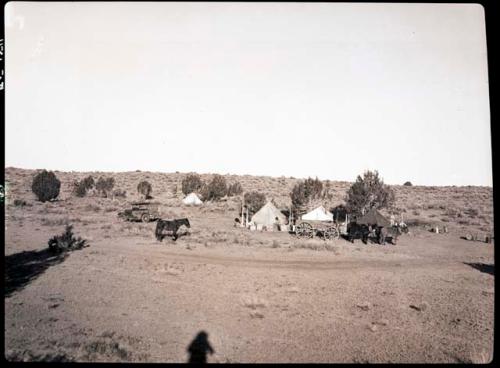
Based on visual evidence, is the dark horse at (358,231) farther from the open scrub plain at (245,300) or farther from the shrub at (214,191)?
the shrub at (214,191)

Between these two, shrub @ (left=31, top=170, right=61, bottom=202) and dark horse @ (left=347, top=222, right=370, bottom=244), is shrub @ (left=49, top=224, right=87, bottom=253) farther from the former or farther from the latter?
shrub @ (left=31, top=170, right=61, bottom=202)

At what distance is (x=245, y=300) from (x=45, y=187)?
3468 centimetres

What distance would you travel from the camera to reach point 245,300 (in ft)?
34.2

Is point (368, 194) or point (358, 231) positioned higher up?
point (368, 194)

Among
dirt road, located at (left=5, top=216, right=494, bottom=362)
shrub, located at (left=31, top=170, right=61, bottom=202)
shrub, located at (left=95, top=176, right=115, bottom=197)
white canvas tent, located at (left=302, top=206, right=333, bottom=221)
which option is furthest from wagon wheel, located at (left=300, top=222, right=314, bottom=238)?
shrub, located at (left=95, top=176, right=115, bottom=197)

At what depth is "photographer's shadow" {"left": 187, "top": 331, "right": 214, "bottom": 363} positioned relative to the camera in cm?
696

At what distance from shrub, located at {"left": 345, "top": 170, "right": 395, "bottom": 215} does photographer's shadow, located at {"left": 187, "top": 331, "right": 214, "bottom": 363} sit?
26752 mm

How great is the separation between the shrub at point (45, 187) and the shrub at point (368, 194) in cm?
3169

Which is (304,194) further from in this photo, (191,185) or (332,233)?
(191,185)

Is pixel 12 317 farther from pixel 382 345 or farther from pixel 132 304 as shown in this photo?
pixel 382 345

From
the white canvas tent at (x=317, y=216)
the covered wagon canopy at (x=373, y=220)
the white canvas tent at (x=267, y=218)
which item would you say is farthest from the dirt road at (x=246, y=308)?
the white canvas tent at (x=317, y=216)

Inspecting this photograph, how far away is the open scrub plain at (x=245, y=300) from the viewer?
24.1ft

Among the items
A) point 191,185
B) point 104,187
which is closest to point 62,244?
point 104,187

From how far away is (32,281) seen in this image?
11.3 meters
